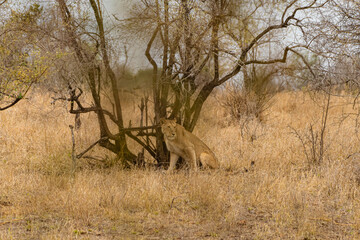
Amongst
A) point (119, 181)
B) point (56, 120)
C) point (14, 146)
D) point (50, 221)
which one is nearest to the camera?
point (50, 221)

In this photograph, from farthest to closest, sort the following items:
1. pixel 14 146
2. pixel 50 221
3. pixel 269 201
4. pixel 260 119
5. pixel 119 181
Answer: pixel 260 119
pixel 14 146
pixel 119 181
pixel 269 201
pixel 50 221

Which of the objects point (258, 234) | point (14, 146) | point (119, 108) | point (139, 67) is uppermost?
point (139, 67)

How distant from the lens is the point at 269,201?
6.23 meters

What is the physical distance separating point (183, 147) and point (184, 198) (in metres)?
1.47

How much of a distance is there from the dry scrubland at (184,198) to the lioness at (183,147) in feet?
0.88

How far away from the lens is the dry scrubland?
5234 millimetres

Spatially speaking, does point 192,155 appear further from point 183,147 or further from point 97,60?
point 97,60

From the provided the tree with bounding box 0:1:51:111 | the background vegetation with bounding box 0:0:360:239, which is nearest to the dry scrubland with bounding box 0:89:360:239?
the background vegetation with bounding box 0:0:360:239

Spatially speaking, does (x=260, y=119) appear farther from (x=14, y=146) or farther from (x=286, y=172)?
(x=14, y=146)

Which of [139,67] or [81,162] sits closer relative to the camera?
[139,67]

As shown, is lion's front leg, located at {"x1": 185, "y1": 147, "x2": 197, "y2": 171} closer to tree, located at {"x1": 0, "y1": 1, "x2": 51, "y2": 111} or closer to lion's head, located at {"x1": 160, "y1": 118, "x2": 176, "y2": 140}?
lion's head, located at {"x1": 160, "y1": 118, "x2": 176, "y2": 140}

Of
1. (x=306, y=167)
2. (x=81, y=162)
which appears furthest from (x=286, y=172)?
(x=81, y=162)

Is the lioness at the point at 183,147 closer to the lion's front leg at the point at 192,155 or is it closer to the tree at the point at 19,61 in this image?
the lion's front leg at the point at 192,155

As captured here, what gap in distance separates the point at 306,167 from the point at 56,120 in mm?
7108
